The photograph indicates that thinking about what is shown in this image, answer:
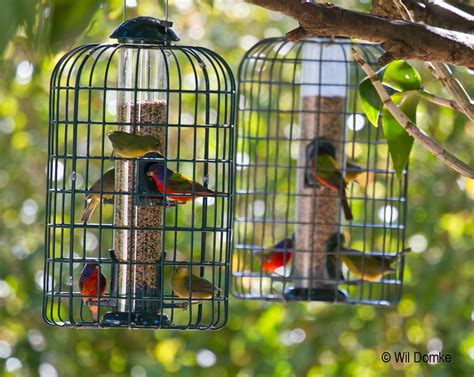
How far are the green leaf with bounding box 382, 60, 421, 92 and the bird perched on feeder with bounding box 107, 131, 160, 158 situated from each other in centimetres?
80

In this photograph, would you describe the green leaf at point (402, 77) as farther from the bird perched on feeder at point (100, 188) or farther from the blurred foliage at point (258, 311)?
the blurred foliage at point (258, 311)

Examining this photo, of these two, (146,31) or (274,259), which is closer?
(146,31)

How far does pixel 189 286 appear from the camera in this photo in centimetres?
348

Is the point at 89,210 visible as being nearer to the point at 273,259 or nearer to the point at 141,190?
the point at 141,190

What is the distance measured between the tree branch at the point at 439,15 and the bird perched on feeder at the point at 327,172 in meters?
1.04

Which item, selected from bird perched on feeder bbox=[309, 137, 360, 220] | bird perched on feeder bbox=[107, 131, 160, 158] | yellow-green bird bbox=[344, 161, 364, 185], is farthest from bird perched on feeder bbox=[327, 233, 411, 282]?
bird perched on feeder bbox=[107, 131, 160, 158]

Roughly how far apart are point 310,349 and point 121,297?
4181 mm

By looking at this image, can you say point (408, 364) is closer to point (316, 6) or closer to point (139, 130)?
point (139, 130)

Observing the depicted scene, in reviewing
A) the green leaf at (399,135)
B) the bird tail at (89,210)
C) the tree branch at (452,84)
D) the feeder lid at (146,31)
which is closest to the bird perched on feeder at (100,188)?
the bird tail at (89,210)

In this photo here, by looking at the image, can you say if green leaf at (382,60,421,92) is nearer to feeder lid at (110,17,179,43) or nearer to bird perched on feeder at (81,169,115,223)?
feeder lid at (110,17,179,43)

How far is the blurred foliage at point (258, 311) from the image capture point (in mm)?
7320

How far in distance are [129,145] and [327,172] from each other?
143 centimetres

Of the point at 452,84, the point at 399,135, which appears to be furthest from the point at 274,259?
the point at 452,84

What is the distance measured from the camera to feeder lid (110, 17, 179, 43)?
11.0 ft
